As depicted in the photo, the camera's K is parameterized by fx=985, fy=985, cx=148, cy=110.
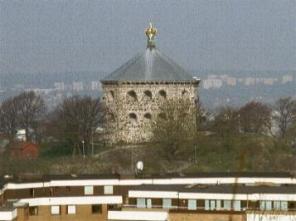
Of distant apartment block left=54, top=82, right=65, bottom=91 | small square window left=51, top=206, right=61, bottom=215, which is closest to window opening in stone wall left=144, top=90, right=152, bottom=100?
small square window left=51, top=206, right=61, bottom=215

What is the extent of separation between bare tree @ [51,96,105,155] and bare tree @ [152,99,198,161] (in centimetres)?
328

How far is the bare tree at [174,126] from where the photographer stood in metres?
44.0

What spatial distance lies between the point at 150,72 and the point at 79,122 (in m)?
5.20

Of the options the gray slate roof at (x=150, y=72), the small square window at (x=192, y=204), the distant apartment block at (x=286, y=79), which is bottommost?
the small square window at (x=192, y=204)

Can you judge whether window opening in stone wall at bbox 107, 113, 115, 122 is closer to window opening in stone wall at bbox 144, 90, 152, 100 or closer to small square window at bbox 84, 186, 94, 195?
window opening in stone wall at bbox 144, 90, 152, 100

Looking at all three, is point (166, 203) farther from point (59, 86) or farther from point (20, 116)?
point (59, 86)

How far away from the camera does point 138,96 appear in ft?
161

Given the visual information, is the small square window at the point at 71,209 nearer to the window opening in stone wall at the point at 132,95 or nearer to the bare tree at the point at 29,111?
the window opening in stone wall at the point at 132,95

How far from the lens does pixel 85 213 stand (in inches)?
909

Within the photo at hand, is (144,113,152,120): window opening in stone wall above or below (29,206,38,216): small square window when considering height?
above

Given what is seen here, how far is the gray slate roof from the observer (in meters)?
50.0

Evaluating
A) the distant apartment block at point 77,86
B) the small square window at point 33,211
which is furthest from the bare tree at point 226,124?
the distant apartment block at point 77,86

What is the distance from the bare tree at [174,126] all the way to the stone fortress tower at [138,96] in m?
1.08

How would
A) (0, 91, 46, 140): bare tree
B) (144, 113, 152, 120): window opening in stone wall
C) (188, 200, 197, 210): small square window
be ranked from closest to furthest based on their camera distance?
(188, 200, 197, 210): small square window → (144, 113, 152, 120): window opening in stone wall → (0, 91, 46, 140): bare tree
